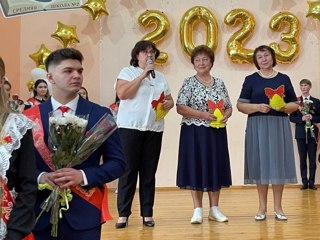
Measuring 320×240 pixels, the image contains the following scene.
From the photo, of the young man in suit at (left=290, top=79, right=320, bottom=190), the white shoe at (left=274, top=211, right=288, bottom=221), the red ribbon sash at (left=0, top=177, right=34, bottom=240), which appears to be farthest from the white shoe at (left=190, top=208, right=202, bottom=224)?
the young man in suit at (left=290, top=79, right=320, bottom=190)

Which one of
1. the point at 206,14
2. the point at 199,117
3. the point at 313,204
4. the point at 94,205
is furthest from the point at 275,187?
the point at 206,14

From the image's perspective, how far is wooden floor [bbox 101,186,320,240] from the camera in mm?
3158

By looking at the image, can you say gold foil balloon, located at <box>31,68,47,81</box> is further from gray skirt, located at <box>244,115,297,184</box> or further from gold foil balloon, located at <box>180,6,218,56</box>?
gray skirt, located at <box>244,115,297,184</box>

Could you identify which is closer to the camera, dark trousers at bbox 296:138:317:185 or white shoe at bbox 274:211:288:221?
white shoe at bbox 274:211:288:221

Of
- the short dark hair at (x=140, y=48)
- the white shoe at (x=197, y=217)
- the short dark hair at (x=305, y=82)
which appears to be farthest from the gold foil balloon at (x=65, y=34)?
the white shoe at (x=197, y=217)

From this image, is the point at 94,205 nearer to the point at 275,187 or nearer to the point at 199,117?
the point at 199,117

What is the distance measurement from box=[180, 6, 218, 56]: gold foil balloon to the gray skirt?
8.81ft

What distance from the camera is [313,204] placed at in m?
4.60

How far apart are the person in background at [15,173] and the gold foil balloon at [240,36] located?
5.14 metres

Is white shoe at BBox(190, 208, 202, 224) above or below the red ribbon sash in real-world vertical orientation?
below

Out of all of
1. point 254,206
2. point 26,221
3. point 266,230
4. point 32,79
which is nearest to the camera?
point 26,221

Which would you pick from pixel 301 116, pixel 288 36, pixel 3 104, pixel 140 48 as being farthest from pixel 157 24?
pixel 3 104

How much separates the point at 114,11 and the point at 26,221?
5326 mm

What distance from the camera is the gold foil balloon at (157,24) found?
615 cm
